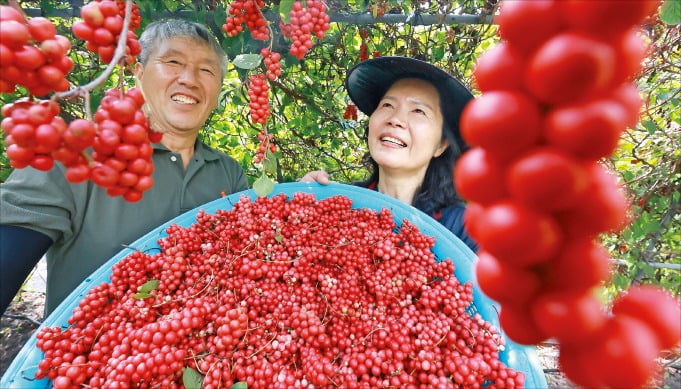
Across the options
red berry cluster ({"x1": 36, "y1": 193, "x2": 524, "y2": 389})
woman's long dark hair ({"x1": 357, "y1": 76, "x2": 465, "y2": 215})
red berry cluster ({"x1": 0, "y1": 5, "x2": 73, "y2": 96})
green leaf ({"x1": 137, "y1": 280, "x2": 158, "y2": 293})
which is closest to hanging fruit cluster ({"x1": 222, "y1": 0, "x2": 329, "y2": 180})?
red berry cluster ({"x1": 36, "y1": 193, "x2": 524, "y2": 389})

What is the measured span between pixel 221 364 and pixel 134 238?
3.24ft

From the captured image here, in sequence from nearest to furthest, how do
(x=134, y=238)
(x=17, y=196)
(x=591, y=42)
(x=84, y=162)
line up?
(x=591, y=42) < (x=84, y=162) < (x=17, y=196) < (x=134, y=238)

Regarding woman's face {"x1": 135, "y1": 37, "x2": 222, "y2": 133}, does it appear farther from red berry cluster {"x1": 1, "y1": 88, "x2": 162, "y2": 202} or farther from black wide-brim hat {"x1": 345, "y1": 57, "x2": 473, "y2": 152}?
red berry cluster {"x1": 1, "y1": 88, "x2": 162, "y2": 202}

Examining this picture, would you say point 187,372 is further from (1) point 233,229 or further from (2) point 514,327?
(2) point 514,327

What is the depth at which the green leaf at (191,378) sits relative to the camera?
85 centimetres

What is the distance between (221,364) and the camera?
0.91m

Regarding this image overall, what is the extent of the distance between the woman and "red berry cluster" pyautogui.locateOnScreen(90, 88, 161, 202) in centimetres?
113

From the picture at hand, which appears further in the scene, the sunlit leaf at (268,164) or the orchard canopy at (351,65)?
the orchard canopy at (351,65)

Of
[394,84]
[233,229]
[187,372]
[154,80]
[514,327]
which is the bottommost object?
[187,372]

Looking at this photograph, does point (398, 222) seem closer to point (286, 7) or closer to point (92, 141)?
point (286, 7)

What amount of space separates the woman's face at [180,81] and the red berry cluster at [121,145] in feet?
3.79

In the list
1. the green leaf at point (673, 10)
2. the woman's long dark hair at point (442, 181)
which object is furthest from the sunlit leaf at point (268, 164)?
the green leaf at point (673, 10)

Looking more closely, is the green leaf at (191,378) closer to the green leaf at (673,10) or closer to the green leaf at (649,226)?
the green leaf at (673,10)

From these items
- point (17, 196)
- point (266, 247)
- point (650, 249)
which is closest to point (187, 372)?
point (266, 247)
